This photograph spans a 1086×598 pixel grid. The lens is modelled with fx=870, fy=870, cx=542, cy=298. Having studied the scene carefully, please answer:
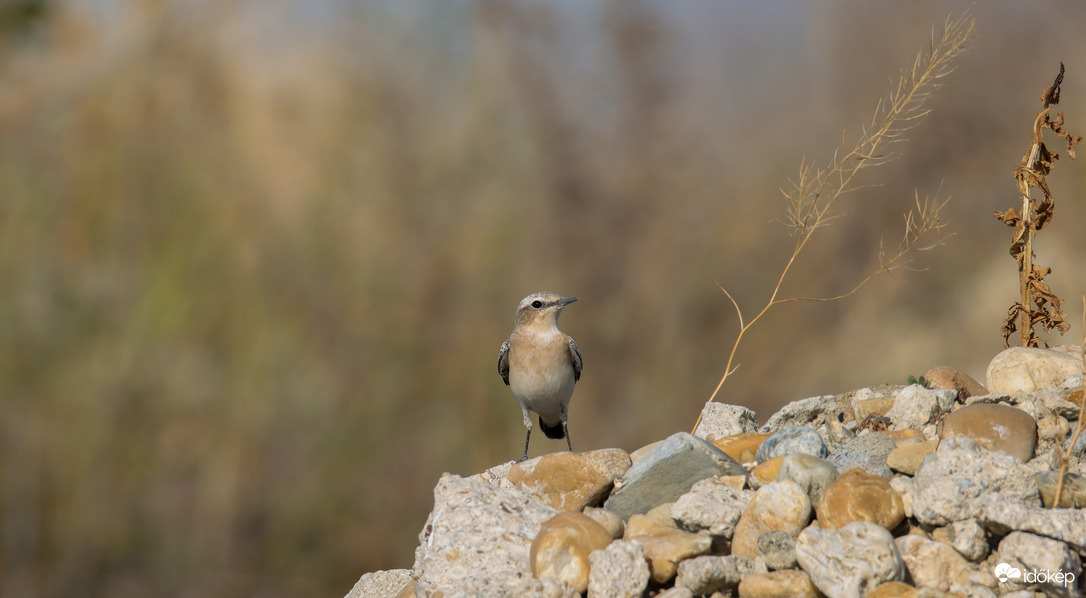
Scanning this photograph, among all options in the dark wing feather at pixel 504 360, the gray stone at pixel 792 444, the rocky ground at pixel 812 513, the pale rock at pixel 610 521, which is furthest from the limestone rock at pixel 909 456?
the dark wing feather at pixel 504 360

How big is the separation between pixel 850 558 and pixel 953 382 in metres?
1.12

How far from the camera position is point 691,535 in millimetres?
1733

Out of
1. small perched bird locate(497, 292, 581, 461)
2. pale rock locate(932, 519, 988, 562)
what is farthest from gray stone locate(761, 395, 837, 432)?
small perched bird locate(497, 292, 581, 461)

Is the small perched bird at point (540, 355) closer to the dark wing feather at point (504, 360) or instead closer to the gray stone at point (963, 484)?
the dark wing feather at point (504, 360)

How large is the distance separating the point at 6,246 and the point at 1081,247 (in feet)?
18.2

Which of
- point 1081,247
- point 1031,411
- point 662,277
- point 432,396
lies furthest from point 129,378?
point 1081,247

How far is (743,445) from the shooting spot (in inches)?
90.0

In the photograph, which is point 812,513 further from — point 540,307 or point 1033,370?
point 540,307

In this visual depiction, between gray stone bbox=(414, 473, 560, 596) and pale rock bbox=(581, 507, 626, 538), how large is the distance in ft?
0.40

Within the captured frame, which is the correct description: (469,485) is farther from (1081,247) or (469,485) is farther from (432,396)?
(1081,247)

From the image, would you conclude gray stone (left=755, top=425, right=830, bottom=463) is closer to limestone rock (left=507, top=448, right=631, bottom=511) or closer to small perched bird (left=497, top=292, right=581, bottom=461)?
limestone rock (left=507, top=448, right=631, bottom=511)

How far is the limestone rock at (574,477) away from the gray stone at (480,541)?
0.13m

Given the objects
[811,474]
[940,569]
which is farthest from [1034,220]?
[940,569]

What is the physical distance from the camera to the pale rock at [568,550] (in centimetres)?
170
